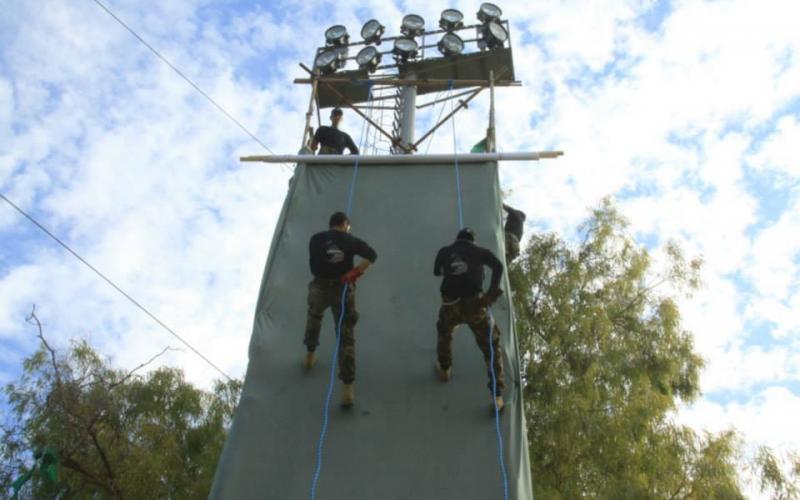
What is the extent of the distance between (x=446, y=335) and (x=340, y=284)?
2.63 feet

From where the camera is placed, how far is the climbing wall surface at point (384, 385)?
13.7 ft

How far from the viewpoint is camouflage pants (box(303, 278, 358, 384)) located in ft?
14.8

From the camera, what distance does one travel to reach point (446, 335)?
179 inches

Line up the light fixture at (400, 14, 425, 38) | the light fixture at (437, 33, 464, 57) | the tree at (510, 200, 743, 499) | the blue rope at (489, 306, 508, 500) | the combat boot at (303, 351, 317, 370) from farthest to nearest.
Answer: the light fixture at (400, 14, 425, 38) → the light fixture at (437, 33, 464, 57) → the tree at (510, 200, 743, 499) → the combat boot at (303, 351, 317, 370) → the blue rope at (489, 306, 508, 500)

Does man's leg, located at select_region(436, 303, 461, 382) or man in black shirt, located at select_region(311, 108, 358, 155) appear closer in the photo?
man's leg, located at select_region(436, 303, 461, 382)

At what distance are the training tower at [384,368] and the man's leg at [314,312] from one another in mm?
205

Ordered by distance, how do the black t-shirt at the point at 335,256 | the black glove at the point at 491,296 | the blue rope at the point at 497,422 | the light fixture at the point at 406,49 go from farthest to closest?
the light fixture at the point at 406,49 → the black t-shirt at the point at 335,256 → the black glove at the point at 491,296 → the blue rope at the point at 497,422

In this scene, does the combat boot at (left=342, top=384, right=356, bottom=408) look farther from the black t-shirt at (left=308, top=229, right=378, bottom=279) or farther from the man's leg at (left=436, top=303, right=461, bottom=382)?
the black t-shirt at (left=308, top=229, right=378, bottom=279)

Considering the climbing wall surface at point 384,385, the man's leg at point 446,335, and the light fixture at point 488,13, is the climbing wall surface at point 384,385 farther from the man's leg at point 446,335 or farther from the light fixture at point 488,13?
the light fixture at point 488,13

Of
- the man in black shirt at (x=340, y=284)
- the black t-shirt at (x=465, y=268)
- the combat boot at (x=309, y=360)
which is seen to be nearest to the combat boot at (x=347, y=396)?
the man in black shirt at (x=340, y=284)

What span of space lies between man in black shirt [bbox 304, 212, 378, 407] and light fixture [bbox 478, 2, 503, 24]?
19.8 ft

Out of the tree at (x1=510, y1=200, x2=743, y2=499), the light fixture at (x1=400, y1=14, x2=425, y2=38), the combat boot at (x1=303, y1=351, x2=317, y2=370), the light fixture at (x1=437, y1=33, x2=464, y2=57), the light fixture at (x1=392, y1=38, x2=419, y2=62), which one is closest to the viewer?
the combat boot at (x1=303, y1=351, x2=317, y2=370)

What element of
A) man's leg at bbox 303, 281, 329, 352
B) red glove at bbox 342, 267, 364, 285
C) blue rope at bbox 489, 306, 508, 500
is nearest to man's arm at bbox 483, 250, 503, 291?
blue rope at bbox 489, 306, 508, 500

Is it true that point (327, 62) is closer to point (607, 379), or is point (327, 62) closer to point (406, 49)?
point (406, 49)
